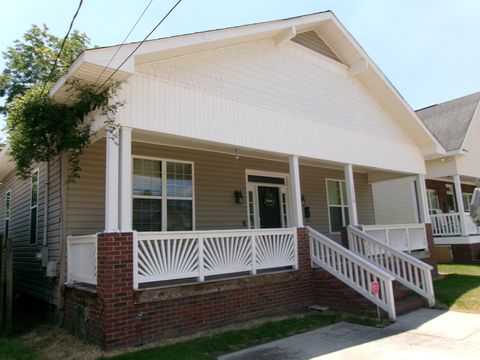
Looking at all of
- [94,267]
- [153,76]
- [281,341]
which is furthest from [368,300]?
Result: [153,76]

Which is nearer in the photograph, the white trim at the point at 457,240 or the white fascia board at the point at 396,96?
the white fascia board at the point at 396,96

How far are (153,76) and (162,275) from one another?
3.56 meters

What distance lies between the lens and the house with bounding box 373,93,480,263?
16156mm

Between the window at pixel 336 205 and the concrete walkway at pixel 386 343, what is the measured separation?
6114mm

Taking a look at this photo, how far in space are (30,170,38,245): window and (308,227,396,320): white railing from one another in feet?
23.2

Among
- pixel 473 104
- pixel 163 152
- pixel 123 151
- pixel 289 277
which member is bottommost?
pixel 289 277

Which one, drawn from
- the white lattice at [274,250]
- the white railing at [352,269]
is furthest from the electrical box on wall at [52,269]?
the white railing at [352,269]

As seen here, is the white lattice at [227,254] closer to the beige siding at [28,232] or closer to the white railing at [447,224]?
the beige siding at [28,232]

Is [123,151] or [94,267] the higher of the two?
[123,151]

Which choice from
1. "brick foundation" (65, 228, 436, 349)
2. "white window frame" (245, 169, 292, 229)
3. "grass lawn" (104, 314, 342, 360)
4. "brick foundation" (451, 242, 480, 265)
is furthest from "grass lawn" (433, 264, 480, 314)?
"white window frame" (245, 169, 292, 229)

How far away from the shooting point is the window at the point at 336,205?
44.9ft

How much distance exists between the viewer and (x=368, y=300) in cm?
796

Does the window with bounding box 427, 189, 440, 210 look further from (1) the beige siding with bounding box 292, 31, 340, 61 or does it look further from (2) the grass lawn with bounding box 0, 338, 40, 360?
(2) the grass lawn with bounding box 0, 338, 40, 360

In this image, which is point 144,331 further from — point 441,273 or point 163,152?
point 441,273
